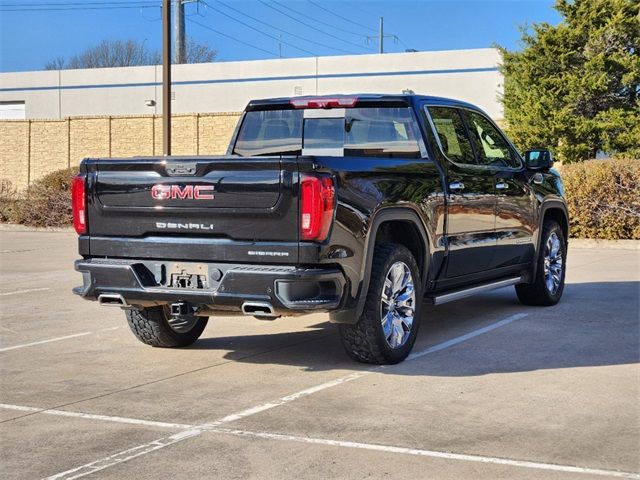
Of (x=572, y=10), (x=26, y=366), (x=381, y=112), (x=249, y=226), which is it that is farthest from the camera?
(x=572, y=10)

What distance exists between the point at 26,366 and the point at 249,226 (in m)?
2.18

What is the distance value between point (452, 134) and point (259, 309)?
2.93 metres

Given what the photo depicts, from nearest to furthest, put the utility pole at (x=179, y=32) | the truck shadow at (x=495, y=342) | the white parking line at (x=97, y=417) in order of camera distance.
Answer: the white parking line at (x=97, y=417) → the truck shadow at (x=495, y=342) → the utility pole at (x=179, y=32)

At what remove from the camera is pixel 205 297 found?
642cm

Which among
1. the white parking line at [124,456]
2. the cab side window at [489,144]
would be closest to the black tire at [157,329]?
the white parking line at [124,456]

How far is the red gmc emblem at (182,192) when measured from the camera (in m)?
6.44

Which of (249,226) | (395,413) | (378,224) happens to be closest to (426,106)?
(378,224)

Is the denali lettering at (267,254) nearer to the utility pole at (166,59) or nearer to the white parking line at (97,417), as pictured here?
the white parking line at (97,417)

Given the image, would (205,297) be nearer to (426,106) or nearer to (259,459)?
(259,459)

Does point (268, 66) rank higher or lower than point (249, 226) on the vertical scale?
higher

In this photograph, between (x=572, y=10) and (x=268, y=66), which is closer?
(x=572, y=10)

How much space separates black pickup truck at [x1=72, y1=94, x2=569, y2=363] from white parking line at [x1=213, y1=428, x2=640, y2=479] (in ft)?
3.84

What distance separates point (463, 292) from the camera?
8.16 meters

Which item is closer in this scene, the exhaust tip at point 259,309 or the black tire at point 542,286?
the exhaust tip at point 259,309
